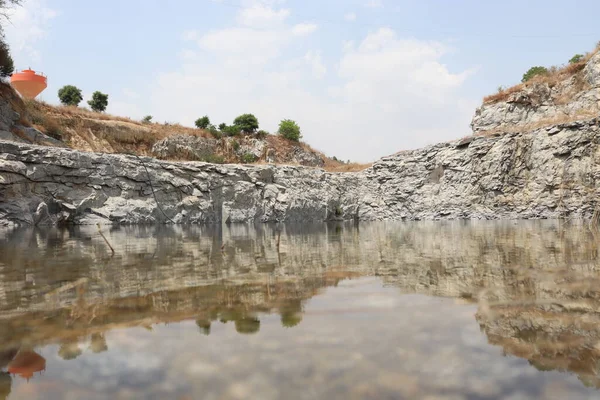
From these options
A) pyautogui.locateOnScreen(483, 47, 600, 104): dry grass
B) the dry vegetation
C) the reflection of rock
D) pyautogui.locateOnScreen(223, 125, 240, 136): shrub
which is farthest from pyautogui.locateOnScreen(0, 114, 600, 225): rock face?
the reflection of rock

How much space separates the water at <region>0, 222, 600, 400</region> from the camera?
2.02 m

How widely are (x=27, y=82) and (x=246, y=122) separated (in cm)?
1977

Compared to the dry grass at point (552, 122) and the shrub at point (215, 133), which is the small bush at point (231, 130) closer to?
the shrub at point (215, 133)

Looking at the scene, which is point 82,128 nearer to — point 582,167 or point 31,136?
point 31,136

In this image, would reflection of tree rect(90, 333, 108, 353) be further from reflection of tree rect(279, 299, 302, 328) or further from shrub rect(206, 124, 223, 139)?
shrub rect(206, 124, 223, 139)

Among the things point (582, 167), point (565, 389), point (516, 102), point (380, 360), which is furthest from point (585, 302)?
point (516, 102)

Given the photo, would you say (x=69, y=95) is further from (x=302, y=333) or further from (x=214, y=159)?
(x=302, y=333)

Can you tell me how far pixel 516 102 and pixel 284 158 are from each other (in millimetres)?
22881

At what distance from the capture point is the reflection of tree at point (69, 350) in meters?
2.42

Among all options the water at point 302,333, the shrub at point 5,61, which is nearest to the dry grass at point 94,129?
the shrub at point 5,61

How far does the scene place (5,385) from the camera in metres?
2.02

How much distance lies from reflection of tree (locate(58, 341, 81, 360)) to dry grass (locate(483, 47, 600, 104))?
36059 mm

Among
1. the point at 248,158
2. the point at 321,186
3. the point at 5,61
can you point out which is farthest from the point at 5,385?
the point at 248,158

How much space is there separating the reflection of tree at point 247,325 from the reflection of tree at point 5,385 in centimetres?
139
